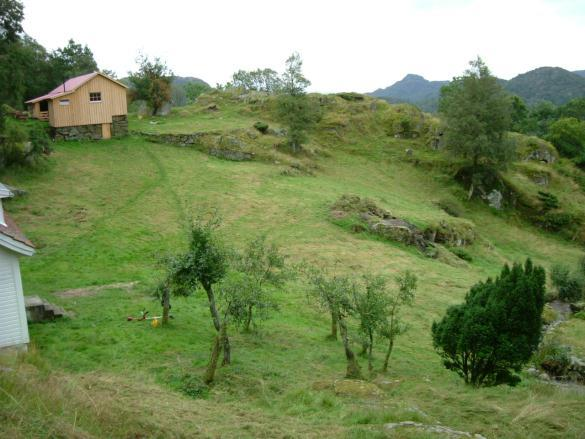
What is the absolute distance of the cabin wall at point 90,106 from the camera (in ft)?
129

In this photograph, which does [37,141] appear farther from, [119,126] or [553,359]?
[553,359]

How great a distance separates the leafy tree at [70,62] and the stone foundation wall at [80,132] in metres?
14.6

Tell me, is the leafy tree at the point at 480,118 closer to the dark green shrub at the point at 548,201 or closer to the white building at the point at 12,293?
the dark green shrub at the point at 548,201

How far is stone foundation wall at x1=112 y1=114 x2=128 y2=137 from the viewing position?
139ft

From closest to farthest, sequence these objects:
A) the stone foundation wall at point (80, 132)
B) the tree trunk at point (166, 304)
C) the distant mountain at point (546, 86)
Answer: the tree trunk at point (166, 304)
the stone foundation wall at point (80, 132)
the distant mountain at point (546, 86)

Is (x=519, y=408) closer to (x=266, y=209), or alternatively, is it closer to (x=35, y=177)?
(x=266, y=209)

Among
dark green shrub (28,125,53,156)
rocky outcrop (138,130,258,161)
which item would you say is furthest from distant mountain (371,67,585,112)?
dark green shrub (28,125,53,156)

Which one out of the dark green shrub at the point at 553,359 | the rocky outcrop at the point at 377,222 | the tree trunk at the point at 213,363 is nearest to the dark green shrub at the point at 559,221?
the rocky outcrop at the point at 377,222

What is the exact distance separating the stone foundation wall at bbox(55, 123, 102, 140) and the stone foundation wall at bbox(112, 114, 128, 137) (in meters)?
1.32

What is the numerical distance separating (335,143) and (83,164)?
27161 mm

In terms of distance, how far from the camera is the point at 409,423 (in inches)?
314

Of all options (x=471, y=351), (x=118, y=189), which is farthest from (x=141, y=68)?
(x=471, y=351)

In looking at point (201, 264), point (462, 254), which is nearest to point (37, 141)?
point (201, 264)

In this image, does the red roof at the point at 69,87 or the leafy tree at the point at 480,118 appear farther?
the leafy tree at the point at 480,118
